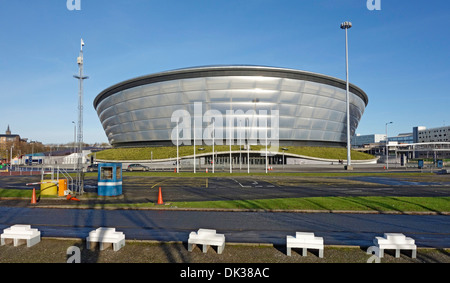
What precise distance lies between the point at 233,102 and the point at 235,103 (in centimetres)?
58

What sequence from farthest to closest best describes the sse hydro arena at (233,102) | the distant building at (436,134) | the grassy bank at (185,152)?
the distant building at (436,134), the sse hydro arena at (233,102), the grassy bank at (185,152)

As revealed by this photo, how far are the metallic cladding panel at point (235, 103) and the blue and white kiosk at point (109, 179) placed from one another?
50.8m

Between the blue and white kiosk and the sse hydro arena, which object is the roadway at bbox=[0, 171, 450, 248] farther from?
the sse hydro arena

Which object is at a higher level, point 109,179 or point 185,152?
point 185,152

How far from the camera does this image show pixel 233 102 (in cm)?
7081

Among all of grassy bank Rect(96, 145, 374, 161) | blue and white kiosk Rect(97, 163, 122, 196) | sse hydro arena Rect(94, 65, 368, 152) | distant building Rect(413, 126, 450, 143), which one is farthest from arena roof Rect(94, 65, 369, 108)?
distant building Rect(413, 126, 450, 143)

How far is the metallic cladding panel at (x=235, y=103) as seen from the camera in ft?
233

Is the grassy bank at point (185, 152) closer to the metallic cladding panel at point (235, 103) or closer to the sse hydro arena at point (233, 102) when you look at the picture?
the sse hydro arena at point (233, 102)

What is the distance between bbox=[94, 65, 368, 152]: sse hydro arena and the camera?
232 feet

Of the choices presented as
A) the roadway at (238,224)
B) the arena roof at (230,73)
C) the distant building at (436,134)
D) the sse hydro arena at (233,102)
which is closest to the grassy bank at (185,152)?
the sse hydro arena at (233,102)

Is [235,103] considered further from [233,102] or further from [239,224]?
[239,224]

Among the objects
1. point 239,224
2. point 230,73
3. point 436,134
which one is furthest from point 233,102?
point 436,134
